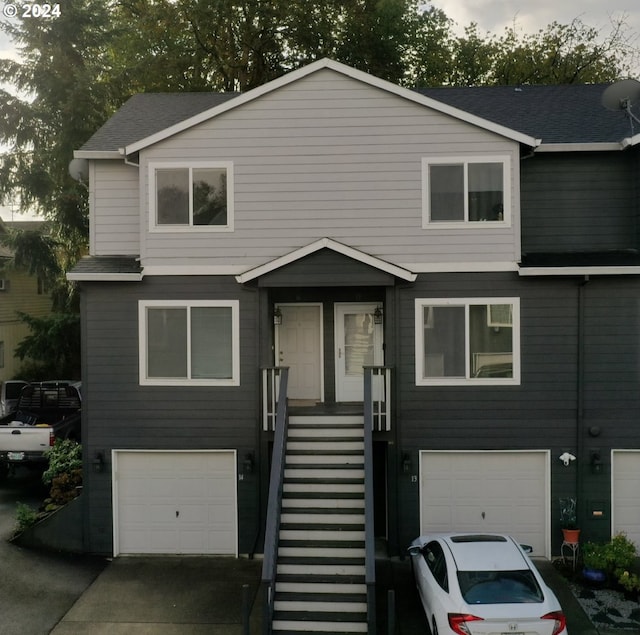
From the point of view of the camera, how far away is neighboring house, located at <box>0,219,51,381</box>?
27.8m

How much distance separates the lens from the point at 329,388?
46.2 feet

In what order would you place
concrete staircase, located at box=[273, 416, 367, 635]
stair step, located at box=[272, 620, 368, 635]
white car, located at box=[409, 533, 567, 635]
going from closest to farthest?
1. white car, located at box=[409, 533, 567, 635]
2. stair step, located at box=[272, 620, 368, 635]
3. concrete staircase, located at box=[273, 416, 367, 635]

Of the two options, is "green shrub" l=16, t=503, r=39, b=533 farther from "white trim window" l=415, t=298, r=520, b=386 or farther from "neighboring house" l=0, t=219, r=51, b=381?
"neighboring house" l=0, t=219, r=51, b=381

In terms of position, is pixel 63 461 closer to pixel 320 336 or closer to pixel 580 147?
pixel 320 336

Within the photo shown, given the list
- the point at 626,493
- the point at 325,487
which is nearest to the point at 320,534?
the point at 325,487

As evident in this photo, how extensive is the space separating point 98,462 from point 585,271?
9817mm

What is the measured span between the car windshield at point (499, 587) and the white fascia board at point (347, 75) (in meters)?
7.62

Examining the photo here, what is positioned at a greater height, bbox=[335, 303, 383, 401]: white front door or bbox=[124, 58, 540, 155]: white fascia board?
bbox=[124, 58, 540, 155]: white fascia board

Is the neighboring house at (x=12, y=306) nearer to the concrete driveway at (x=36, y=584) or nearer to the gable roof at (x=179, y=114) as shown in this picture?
the gable roof at (x=179, y=114)

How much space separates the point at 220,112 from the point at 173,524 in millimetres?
7906

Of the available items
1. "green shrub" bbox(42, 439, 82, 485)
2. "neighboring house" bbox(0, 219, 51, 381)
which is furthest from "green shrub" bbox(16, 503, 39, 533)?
"neighboring house" bbox(0, 219, 51, 381)

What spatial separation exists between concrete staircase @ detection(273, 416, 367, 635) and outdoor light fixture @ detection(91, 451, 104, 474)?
375 cm

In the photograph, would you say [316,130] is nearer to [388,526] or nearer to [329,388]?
[329,388]

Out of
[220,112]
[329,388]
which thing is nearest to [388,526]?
[329,388]
